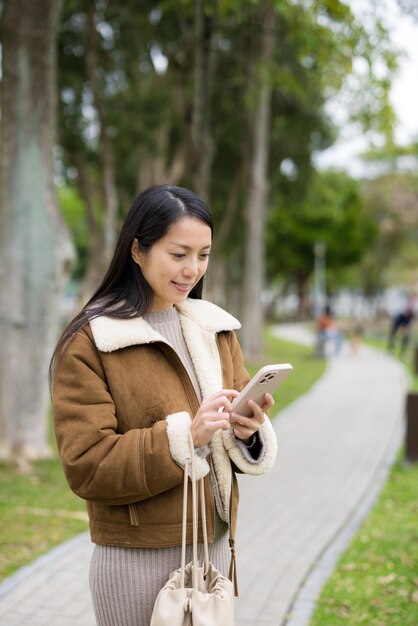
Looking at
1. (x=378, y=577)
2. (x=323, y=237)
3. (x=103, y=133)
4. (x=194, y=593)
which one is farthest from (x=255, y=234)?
(x=323, y=237)

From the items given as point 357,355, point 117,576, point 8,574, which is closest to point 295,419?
point 8,574

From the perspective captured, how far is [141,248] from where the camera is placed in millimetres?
2529

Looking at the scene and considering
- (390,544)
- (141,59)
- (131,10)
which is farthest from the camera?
(141,59)

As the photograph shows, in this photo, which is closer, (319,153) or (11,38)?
(11,38)

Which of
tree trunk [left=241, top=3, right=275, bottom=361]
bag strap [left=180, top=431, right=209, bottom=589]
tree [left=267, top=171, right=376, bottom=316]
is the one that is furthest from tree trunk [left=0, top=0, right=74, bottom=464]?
tree [left=267, top=171, right=376, bottom=316]

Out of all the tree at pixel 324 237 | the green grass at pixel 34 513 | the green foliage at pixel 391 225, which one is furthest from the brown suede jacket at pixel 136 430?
the tree at pixel 324 237

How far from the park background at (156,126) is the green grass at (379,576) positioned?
3479 mm

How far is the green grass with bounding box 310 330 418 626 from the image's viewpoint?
16.1 feet

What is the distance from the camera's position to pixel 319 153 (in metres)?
25.0

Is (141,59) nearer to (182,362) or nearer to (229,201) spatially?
(229,201)

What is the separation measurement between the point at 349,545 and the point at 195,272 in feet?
14.8

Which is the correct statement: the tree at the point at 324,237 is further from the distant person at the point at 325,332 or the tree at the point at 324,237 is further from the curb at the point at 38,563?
the curb at the point at 38,563

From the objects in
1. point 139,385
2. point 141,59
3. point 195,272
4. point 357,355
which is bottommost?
point 357,355

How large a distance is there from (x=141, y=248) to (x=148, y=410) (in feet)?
1.60
